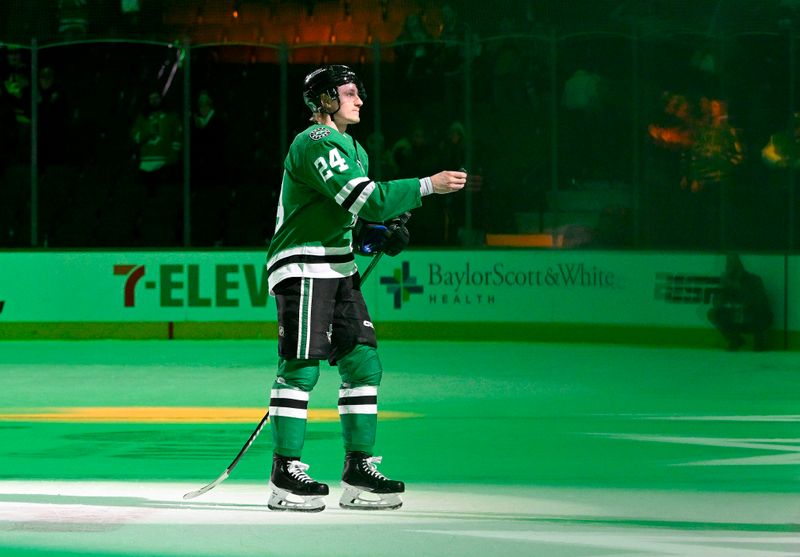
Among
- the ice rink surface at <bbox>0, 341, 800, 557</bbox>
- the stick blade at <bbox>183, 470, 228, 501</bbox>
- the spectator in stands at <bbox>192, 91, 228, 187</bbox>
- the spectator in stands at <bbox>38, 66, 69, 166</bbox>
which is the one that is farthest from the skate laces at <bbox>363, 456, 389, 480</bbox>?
the spectator in stands at <bbox>38, 66, 69, 166</bbox>

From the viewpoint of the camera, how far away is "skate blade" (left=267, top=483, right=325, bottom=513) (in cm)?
655

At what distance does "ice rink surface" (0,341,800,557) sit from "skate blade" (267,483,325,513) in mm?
50

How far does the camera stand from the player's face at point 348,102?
6.65m

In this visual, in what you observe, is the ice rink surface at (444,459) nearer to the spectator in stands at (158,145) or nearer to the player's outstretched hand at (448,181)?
the player's outstretched hand at (448,181)

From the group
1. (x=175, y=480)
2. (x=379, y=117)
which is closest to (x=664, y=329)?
(x=379, y=117)

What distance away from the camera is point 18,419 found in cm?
1028

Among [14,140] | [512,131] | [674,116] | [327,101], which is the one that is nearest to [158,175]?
[14,140]

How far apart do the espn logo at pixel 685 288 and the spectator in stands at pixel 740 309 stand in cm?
19

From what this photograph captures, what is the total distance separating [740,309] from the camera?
15805 mm

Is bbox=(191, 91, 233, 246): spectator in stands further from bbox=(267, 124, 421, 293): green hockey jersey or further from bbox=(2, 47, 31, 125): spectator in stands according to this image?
bbox=(267, 124, 421, 293): green hockey jersey

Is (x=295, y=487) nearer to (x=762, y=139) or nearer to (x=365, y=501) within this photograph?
(x=365, y=501)

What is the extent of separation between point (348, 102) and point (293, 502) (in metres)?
1.57

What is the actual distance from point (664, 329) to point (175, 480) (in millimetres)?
9539

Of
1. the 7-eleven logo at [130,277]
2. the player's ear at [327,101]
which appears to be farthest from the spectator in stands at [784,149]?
Result: the player's ear at [327,101]
